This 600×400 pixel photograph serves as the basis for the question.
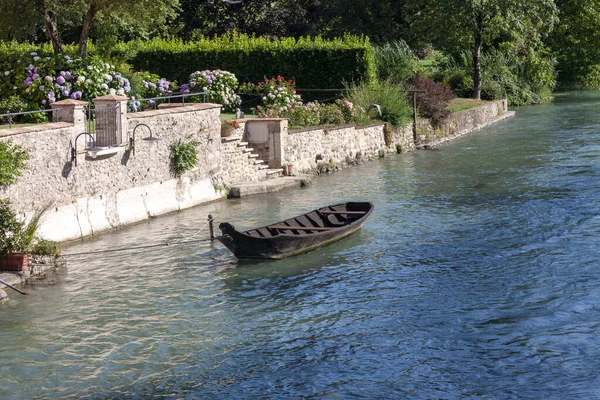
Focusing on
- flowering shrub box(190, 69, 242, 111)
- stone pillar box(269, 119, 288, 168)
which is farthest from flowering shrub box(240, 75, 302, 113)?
stone pillar box(269, 119, 288, 168)

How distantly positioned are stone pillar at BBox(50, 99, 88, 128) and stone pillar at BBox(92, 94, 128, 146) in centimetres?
77

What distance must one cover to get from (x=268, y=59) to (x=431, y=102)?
720 centimetres

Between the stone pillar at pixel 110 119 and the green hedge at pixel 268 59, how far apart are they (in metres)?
16.4

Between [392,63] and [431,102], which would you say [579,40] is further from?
[431,102]

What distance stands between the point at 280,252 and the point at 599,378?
8.29 m

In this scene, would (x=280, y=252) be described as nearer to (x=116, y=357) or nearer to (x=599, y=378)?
(x=116, y=357)

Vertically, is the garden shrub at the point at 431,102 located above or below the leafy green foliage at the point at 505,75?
below

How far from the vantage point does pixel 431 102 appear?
39.7 metres

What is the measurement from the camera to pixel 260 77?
39.8 metres

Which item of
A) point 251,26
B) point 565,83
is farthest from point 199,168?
point 565,83

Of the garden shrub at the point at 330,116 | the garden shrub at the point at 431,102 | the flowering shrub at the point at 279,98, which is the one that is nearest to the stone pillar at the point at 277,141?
the flowering shrub at the point at 279,98

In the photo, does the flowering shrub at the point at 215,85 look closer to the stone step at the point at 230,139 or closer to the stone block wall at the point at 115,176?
the stone step at the point at 230,139

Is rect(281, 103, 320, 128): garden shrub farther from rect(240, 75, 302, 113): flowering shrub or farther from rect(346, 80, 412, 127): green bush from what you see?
rect(346, 80, 412, 127): green bush

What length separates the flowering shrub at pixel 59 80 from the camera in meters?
28.5
